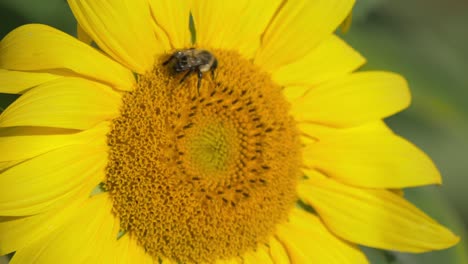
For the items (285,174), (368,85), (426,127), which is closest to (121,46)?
(285,174)

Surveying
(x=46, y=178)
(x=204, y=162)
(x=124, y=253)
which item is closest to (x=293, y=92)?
Answer: (x=204, y=162)

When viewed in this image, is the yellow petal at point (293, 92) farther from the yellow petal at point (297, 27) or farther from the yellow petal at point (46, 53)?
the yellow petal at point (46, 53)

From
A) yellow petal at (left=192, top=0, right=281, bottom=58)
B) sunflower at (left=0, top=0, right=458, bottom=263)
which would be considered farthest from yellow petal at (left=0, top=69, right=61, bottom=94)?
yellow petal at (left=192, top=0, right=281, bottom=58)

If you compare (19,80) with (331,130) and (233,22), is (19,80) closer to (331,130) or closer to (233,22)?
(233,22)

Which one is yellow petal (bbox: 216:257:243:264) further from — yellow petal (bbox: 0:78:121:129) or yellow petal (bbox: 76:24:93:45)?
yellow petal (bbox: 76:24:93:45)

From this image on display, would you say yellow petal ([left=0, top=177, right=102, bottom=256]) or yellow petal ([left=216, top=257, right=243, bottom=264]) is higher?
yellow petal ([left=0, top=177, right=102, bottom=256])

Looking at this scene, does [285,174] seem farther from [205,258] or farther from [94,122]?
[94,122]
